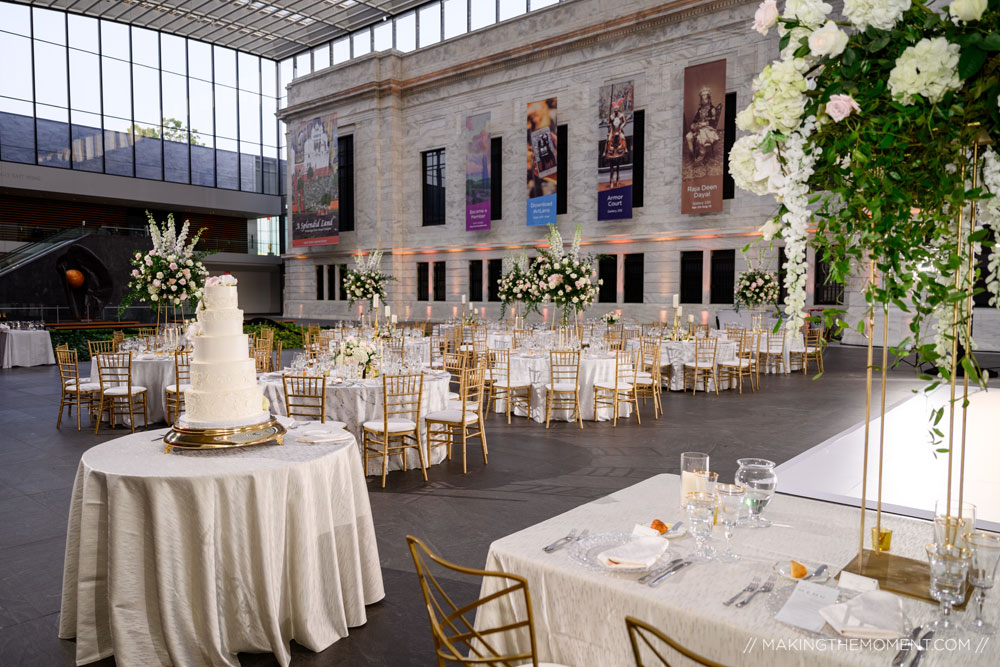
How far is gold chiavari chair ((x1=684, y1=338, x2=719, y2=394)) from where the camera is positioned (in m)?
10.6

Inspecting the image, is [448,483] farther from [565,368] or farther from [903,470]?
[903,470]

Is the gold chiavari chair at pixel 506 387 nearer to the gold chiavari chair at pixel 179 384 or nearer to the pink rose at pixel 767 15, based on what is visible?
the gold chiavari chair at pixel 179 384

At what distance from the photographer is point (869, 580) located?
177 cm

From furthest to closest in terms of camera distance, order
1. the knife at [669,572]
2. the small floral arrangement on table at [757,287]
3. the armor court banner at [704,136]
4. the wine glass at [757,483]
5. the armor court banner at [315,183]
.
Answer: the armor court banner at [315,183], the armor court banner at [704,136], the small floral arrangement on table at [757,287], the wine glass at [757,483], the knife at [669,572]

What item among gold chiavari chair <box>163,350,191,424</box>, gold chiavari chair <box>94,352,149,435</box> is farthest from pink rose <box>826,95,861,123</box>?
gold chiavari chair <box>94,352,149,435</box>

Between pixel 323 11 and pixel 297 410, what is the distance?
81.0ft

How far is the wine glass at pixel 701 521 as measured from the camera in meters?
1.95

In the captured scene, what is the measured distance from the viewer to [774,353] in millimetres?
13492

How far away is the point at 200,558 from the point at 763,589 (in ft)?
7.41

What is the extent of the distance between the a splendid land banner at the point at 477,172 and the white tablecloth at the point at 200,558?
2059cm

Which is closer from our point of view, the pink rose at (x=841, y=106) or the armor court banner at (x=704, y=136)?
the pink rose at (x=841, y=106)

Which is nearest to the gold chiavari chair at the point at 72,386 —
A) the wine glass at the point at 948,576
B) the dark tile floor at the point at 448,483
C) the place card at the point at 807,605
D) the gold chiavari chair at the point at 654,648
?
the dark tile floor at the point at 448,483

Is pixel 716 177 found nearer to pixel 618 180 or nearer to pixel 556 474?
pixel 618 180

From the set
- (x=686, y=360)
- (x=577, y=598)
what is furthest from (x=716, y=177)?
(x=577, y=598)
